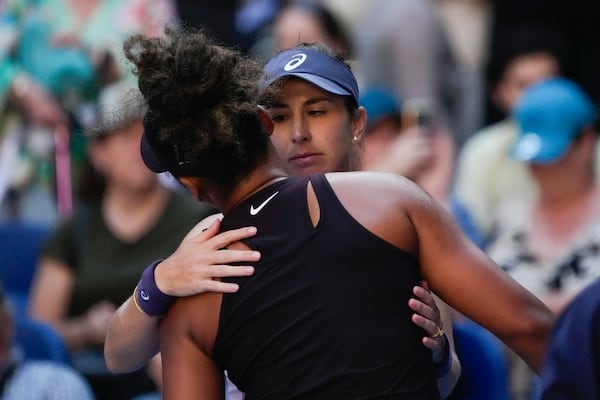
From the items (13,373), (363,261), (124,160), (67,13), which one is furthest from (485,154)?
(363,261)

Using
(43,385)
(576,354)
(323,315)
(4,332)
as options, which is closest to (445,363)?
(323,315)

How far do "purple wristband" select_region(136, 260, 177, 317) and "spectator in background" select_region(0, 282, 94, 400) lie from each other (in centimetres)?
188

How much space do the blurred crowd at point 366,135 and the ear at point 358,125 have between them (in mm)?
1779

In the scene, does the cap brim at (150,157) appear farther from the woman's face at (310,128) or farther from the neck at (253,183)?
the woman's face at (310,128)

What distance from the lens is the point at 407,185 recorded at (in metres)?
2.73

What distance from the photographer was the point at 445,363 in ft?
9.64

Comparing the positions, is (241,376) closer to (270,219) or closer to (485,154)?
(270,219)

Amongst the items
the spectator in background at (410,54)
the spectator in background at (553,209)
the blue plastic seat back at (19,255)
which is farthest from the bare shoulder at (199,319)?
the spectator in background at (410,54)

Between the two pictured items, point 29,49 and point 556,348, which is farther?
point 29,49

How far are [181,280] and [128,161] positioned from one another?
124 inches

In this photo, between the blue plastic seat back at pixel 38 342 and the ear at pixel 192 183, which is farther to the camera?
the blue plastic seat back at pixel 38 342

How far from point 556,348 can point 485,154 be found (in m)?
3.94

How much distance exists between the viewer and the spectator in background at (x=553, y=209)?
5125 mm

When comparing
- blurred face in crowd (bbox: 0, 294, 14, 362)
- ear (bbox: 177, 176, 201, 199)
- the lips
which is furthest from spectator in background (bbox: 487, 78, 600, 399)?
ear (bbox: 177, 176, 201, 199)
